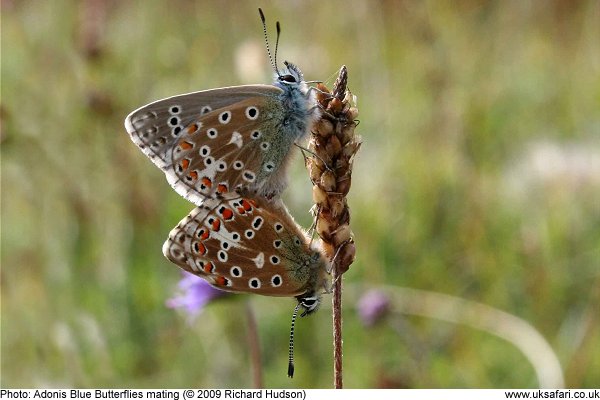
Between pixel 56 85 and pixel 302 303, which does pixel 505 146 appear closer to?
pixel 56 85

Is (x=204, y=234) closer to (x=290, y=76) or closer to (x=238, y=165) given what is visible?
(x=238, y=165)

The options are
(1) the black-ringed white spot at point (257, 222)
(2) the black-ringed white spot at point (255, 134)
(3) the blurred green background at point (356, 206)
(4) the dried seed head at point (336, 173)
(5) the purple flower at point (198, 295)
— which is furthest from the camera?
(3) the blurred green background at point (356, 206)

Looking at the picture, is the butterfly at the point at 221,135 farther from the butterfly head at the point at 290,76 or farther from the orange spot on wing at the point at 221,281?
the orange spot on wing at the point at 221,281

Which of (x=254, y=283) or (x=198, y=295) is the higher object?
(x=254, y=283)

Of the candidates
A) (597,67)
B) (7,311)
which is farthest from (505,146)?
(7,311)

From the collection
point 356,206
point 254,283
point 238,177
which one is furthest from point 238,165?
point 356,206
